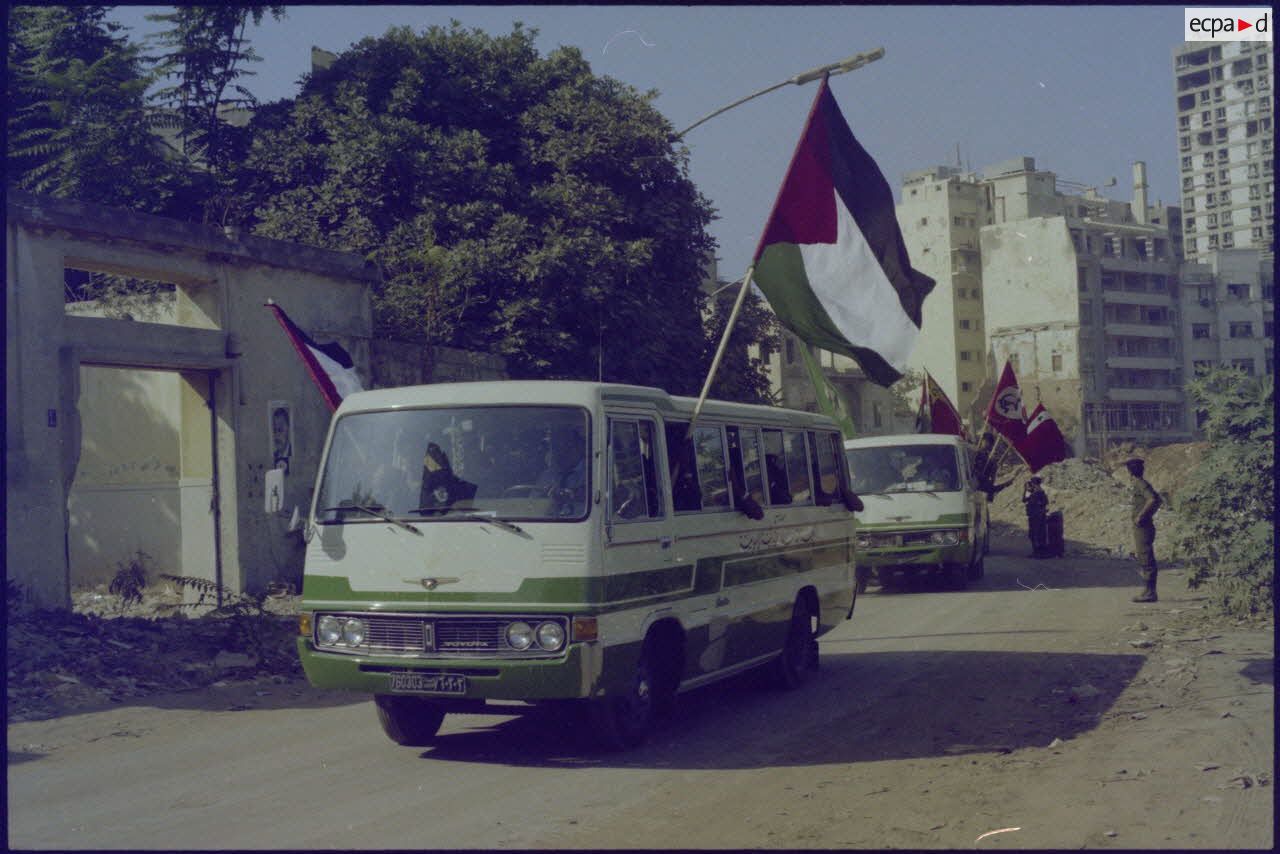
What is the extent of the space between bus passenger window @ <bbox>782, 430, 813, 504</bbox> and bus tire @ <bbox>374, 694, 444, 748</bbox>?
4019 millimetres

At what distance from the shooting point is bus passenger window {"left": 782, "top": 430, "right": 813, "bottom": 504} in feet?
38.9

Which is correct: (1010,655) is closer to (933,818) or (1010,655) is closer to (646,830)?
(933,818)

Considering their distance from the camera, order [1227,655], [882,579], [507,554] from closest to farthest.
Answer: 1. [507,554]
2. [1227,655]
3. [882,579]

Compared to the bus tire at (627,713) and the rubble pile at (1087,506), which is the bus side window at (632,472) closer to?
the bus tire at (627,713)

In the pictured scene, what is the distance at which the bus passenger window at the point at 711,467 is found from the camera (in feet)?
33.1

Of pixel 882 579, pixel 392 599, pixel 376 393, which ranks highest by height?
pixel 376 393

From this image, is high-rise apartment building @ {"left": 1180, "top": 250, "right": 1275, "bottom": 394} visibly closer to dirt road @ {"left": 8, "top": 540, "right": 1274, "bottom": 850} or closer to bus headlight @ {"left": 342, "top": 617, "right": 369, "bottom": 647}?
dirt road @ {"left": 8, "top": 540, "right": 1274, "bottom": 850}

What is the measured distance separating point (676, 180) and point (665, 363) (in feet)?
14.3

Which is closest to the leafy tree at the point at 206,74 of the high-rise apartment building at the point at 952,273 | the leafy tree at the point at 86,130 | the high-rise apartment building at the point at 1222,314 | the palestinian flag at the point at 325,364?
the leafy tree at the point at 86,130

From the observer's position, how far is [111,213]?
16312 mm

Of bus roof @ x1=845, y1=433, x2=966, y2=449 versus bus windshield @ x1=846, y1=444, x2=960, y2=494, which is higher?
bus roof @ x1=845, y1=433, x2=966, y2=449

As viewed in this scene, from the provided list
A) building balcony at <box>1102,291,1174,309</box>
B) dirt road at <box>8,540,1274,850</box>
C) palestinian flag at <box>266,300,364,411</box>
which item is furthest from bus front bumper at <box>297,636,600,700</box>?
building balcony at <box>1102,291,1174,309</box>

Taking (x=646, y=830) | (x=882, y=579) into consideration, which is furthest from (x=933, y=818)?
(x=882, y=579)

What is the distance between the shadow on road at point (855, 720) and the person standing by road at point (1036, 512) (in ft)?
48.3
